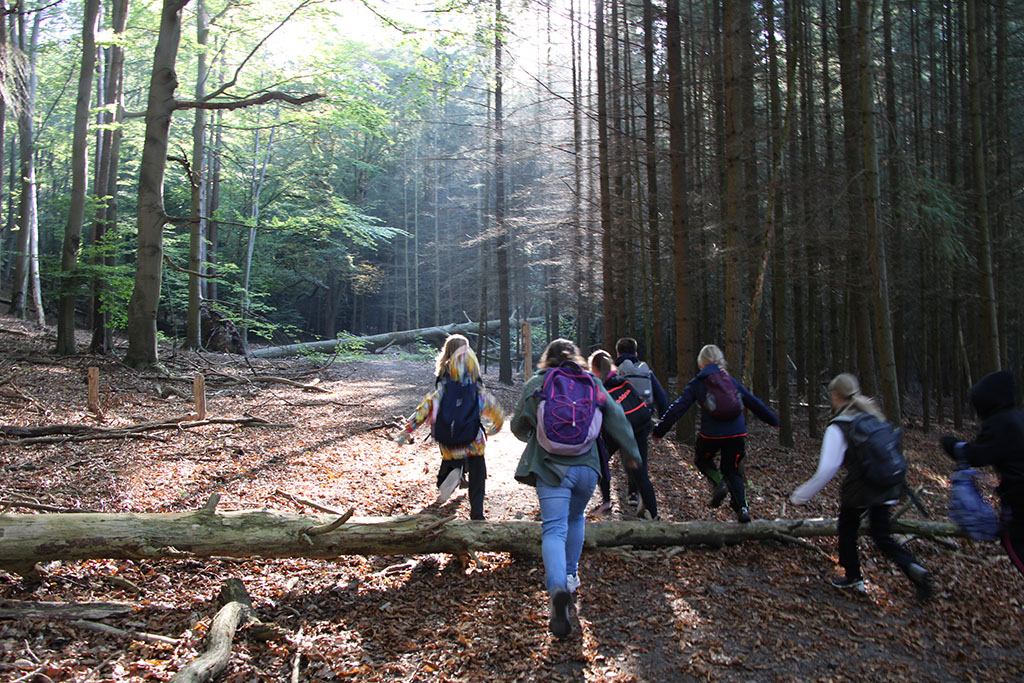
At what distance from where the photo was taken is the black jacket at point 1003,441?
382 cm

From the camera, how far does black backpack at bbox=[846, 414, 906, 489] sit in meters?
4.43

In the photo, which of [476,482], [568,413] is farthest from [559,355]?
[476,482]

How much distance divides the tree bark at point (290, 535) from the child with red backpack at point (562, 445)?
983 mm

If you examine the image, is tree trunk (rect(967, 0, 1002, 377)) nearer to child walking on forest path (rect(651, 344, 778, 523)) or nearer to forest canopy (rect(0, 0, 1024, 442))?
forest canopy (rect(0, 0, 1024, 442))

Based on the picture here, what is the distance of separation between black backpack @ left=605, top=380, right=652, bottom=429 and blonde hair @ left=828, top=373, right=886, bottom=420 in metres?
2.19

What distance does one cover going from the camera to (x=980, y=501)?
3879 mm

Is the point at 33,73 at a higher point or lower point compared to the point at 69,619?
higher

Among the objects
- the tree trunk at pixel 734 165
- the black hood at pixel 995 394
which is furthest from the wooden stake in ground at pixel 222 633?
the tree trunk at pixel 734 165

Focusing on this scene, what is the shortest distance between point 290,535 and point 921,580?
14.8ft

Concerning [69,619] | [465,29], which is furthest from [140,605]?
[465,29]

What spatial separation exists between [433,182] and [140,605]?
39.4m

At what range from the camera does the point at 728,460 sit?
5941 mm

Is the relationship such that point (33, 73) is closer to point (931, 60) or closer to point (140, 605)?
point (140, 605)

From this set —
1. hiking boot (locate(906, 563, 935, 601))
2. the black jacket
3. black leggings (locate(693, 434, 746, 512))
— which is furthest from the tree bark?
the black jacket
